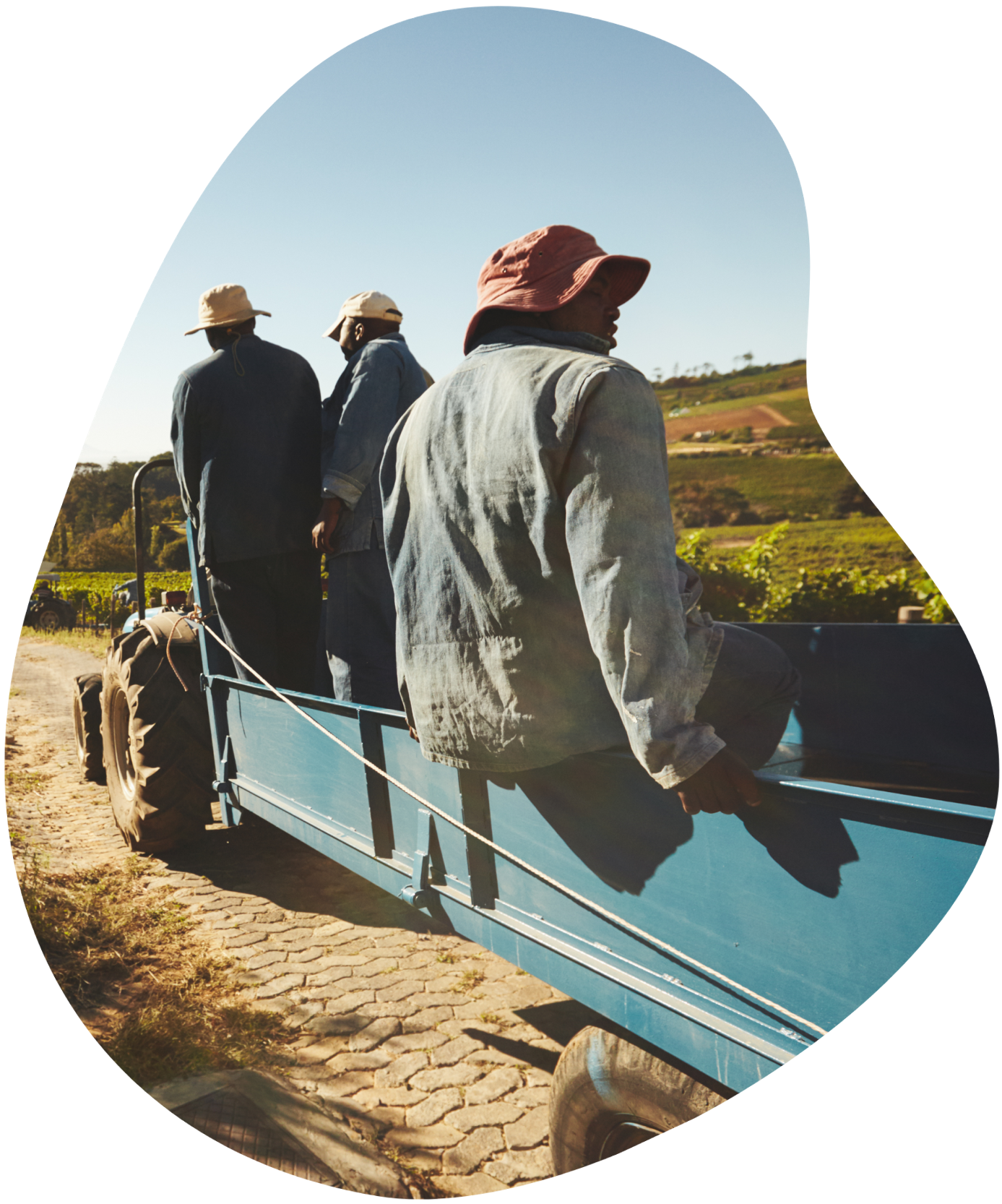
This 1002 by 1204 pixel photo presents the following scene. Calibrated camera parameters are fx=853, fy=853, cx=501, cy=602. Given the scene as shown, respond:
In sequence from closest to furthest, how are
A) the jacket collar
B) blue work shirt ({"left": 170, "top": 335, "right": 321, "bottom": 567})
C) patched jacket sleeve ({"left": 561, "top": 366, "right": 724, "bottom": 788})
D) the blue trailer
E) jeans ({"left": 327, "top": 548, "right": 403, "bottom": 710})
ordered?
the blue trailer → patched jacket sleeve ({"left": 561, "top": 366, "right": 724, "bottom": 788}) → the jacket collar → blue work shirt ({"left": 170, "top": 335, "right": 321, "bottom": 567}) → jeans ({"left": 327, "top": 548, "right": 403, "bottom": 710})

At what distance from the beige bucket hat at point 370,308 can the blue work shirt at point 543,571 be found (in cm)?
16

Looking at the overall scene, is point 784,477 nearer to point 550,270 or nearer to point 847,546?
point 847,546

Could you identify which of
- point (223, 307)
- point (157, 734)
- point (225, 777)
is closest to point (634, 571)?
point (223, 307)

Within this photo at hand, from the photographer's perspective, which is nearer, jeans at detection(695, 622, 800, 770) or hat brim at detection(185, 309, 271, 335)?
hat brim at detection(185, 309, 271, 335)

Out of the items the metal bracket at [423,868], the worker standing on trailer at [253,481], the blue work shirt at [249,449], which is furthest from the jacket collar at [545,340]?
the metal bracket at [423,868]

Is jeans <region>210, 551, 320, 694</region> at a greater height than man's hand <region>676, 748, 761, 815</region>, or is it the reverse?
jeans <region>210, 551, 320, 694</region>

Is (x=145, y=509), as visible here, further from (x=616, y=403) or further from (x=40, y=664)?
(x=616, y=403)

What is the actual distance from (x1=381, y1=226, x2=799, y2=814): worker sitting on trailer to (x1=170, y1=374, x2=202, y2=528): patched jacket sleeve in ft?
1.43

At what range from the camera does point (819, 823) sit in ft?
3.36

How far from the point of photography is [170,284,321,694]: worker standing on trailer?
1713mm

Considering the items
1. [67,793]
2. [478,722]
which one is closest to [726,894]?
[478,722]

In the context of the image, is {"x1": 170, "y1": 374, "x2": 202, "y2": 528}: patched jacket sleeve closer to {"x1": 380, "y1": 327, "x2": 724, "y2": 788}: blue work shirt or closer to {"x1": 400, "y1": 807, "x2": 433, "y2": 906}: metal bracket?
{"x1": 380, "y1": 327, "x2": 724, "y2": 788}: blue work shirt

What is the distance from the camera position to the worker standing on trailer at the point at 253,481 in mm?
1713

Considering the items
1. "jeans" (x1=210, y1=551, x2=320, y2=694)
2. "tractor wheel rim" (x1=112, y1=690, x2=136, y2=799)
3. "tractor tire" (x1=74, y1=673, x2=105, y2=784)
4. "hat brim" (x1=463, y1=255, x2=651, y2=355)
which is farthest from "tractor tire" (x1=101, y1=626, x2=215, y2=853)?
"hat brim" (x1=463, y1=255, x2=651, y2=355)
